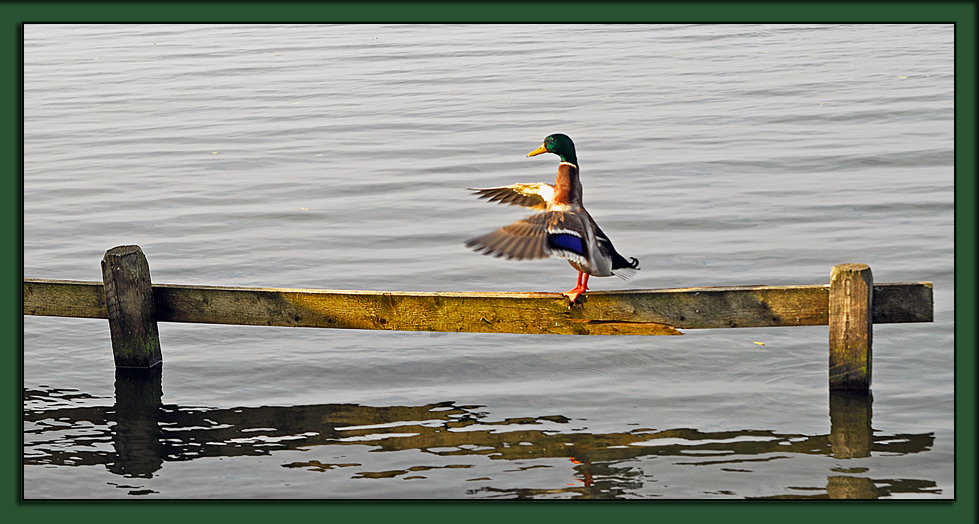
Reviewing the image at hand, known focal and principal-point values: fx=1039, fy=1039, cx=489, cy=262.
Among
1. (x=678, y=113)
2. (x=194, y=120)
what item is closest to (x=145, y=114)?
(x=194, y=120)

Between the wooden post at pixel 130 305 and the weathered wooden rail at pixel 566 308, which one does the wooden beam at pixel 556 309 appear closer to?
the weathered wooden rail at pixel 566 308

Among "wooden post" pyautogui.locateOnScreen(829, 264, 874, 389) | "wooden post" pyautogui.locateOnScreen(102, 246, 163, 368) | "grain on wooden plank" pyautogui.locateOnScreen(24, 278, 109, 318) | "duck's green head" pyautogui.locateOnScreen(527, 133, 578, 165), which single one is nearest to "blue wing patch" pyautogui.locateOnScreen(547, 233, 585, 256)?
"duck's green head" pyautogui.locateOnScreen(527, 133, 578, 165)

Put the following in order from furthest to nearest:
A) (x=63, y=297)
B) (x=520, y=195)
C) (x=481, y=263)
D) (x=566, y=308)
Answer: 1. (x=481, y=263)
2. (x=63, y=297)
3. (x=520, y=195)
4. (x=566, y=308)

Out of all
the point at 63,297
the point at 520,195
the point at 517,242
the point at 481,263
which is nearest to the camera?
Result: the point at 517,242

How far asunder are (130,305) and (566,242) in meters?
3.29

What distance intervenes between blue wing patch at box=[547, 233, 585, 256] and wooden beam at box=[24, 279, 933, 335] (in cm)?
51

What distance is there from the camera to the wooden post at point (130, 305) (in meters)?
7.35

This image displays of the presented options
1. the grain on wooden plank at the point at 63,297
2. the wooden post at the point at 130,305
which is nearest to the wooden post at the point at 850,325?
the wooden post at the point at 130,305

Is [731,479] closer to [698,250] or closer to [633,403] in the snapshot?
[633,403]

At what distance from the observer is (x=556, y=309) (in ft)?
22.2

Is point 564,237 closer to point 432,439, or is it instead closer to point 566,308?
point 566,308

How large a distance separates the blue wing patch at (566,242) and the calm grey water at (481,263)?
1253mm

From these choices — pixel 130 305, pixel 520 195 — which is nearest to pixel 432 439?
pixel 520 195

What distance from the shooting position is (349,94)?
22.4 meters
